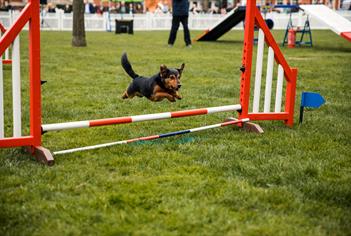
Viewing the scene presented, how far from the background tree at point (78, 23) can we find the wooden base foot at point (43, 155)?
1100 centimetres

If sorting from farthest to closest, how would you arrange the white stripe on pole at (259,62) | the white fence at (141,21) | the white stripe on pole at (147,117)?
the white fence at (141,21) < the white stripe on pole at (259,62) < the white stripe on pole at (147,117)

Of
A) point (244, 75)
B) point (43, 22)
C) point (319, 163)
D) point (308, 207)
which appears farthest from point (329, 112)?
point (43, 22)

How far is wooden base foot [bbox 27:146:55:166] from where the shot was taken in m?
3.62

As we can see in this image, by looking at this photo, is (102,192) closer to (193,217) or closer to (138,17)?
(193,217)

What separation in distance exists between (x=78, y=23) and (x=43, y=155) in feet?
36.8

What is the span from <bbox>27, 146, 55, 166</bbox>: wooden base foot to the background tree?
36.1ft

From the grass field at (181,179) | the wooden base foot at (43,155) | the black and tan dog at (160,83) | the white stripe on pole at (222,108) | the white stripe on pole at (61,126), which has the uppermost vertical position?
the black and tan dog at (160,83)

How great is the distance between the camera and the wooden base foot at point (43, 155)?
362cm

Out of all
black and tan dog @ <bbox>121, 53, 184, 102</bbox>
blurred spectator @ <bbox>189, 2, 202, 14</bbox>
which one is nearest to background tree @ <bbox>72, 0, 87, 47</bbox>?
black and tan dog @ <bbox>121, 53, 184, 102</bbox>

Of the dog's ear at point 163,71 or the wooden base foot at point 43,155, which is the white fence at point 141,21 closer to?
the wooden base foot at point 43,155

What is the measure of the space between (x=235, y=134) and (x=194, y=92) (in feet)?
7.45

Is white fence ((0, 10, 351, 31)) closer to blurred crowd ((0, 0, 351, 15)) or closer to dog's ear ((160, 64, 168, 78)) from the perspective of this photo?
blurred crowd ((0, 0, 351, 15))

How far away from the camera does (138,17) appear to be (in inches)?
1186

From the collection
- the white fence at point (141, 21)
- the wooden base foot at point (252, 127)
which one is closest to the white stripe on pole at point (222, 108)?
the wooden base foot at point (252, 127)
